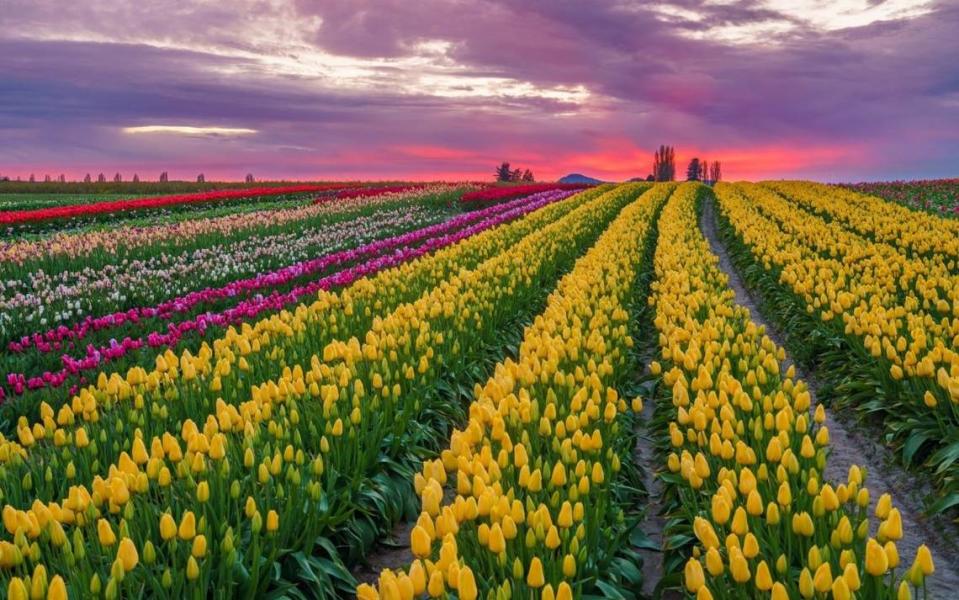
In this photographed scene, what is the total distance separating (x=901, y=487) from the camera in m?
5.97

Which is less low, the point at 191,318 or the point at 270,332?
the point at 270,332

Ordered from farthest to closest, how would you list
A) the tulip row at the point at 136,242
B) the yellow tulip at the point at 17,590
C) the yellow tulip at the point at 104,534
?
1. the tulip row at the point at 136,242
2. the yellow tulip at the point at 104,534
3. the yellow tulip at the point at 17,590

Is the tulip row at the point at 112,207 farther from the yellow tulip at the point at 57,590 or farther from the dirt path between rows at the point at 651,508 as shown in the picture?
the yellow tulip at the point at 57,590

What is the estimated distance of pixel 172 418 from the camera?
541cm

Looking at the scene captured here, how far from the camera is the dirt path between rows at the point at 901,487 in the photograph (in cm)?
483

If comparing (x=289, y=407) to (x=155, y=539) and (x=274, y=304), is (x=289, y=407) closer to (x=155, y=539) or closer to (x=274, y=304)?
(x=155, y=539)

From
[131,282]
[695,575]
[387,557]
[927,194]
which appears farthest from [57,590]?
[927,194]

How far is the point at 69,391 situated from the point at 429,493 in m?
5.10

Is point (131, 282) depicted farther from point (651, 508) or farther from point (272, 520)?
point (272, 520)

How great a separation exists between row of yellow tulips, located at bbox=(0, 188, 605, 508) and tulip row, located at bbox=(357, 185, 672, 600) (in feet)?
5.84

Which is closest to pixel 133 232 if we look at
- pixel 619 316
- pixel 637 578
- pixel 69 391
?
pixel 69 391

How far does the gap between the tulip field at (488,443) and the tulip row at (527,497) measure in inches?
0.8

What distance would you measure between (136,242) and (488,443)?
17.2 metres

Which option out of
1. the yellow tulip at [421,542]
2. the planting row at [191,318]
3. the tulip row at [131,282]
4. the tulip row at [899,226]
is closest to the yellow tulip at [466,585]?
the yellow tulip at [421,542]
